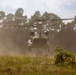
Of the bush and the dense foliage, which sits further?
the dense foliage

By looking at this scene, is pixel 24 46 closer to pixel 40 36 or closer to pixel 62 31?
pixel 62 31

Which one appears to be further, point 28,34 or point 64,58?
point 28,34

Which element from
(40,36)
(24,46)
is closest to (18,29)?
(24,46)

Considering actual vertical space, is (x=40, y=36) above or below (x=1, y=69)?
above

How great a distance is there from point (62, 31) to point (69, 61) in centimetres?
6027

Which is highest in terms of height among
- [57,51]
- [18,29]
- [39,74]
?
[18,29]

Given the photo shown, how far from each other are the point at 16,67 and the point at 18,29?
192ft

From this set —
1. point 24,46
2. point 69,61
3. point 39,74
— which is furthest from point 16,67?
point 24,46

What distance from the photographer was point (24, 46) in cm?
5894

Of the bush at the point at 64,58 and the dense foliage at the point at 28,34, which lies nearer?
the bush at the point at 64,58

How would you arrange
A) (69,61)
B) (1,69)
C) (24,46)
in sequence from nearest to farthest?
(1,69)
(69,61)
(24,46)

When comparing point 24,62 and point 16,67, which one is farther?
point 24,62

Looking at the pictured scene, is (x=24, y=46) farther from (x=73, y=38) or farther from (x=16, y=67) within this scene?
(x=16, y=67)

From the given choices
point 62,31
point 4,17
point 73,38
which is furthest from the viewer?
point 4,17
